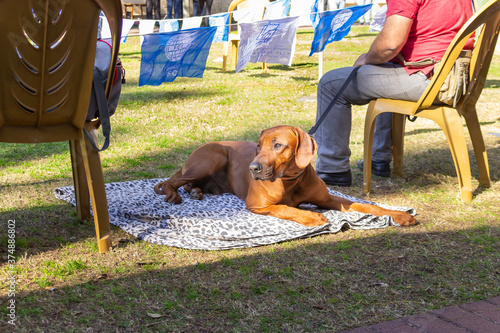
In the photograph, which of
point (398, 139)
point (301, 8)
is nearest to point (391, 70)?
point (398, 139)

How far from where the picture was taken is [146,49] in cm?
664

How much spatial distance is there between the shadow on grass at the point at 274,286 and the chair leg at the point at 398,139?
1.61 meters

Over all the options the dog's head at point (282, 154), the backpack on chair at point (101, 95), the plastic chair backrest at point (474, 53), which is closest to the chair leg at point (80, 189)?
the backpack on chair at point (101, 95)

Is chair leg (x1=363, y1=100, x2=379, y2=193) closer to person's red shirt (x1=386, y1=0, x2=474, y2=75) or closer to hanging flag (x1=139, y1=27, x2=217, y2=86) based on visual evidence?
person's red shirt (x1=386, y1=0, x2=474, y2=75)

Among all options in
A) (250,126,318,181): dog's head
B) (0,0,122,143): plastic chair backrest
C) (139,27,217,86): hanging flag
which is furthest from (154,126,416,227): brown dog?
(139,27,217,86): hanging flag

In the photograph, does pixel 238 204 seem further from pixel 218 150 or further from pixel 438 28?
pixel 438 28

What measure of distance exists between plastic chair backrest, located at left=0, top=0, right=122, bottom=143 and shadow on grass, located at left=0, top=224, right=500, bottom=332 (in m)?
0.83

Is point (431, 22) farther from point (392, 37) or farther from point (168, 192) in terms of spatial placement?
point (168, 192)

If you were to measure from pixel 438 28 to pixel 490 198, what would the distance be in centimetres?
146

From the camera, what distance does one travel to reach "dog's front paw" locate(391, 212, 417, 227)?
3775mm

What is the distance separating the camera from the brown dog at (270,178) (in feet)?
11.8

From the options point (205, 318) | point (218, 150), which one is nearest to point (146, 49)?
point (218, 150)

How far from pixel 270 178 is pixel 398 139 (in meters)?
2.07

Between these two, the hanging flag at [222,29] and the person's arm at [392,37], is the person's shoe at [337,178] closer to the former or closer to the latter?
the person's arm at [392,37]
